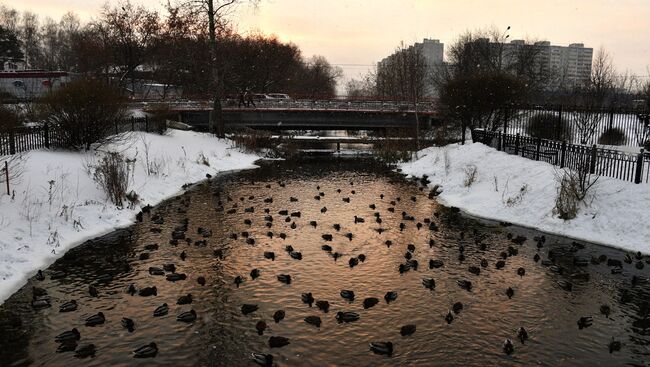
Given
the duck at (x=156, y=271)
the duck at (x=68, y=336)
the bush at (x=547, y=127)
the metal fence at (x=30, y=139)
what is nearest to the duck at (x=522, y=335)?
the duck at (x=68, y=336)

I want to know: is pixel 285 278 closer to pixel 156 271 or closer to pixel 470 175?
pixel 156 271

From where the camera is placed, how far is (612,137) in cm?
2928

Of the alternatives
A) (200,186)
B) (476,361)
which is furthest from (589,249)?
(200,186)

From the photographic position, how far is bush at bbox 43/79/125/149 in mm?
21000

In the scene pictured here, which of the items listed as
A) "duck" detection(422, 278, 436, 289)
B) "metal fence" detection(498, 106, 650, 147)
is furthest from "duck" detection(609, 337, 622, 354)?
"metal fence" detection(498, 106, 650, 147)

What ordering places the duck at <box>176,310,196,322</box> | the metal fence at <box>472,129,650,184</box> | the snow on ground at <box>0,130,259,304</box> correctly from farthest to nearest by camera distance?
the metal fence at <box>472,129,650,184</box>, the snow on ground at <box>0,130,259,304</box>, the duck at <box>176,310,196,322</box>

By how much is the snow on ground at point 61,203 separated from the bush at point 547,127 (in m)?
21.0

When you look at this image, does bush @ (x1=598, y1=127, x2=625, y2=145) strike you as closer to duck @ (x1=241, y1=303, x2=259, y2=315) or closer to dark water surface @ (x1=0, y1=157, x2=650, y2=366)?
dark water surface @ (x1=0, y1=157, x2=650, y2=366)

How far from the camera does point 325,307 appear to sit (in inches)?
388

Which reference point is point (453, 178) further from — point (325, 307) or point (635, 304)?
point (325, 307)

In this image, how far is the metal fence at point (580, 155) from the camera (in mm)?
16453

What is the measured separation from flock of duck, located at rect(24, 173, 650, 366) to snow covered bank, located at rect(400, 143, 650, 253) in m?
1.32

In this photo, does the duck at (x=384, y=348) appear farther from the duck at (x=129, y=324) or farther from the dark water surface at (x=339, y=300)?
the duck at (x=129, y=324)

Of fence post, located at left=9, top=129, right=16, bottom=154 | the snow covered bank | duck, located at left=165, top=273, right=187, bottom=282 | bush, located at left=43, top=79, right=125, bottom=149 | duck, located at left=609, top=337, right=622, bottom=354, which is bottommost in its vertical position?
duck, located at left=609, top=337, right=622, bottom=354
